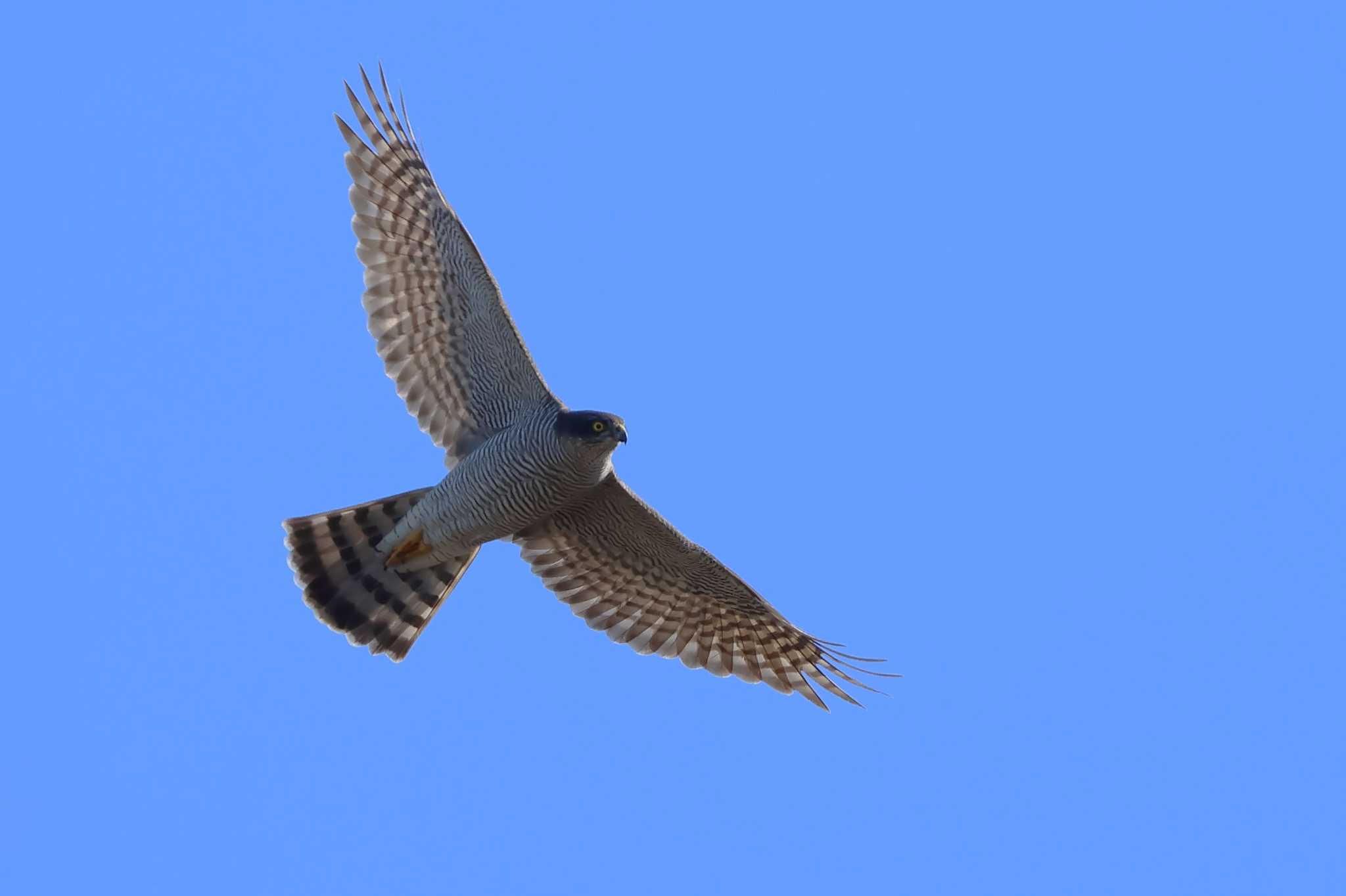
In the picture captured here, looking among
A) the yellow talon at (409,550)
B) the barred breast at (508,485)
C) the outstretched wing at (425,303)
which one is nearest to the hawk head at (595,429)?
the barred breast at (508,485)

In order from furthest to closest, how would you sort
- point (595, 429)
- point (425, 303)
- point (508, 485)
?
point (425, 303)
point (508, 485)
point (595, 429)

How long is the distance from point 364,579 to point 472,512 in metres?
1.33

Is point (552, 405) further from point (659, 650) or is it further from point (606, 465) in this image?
point (659, 650)

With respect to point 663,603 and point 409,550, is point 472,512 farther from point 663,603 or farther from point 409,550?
point 663,603

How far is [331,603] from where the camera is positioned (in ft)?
Answer: 50.8

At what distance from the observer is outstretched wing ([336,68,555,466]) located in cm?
1503

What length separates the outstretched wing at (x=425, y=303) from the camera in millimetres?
15031

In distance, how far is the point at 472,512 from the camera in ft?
48.5

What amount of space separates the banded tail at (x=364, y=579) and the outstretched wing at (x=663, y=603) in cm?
79

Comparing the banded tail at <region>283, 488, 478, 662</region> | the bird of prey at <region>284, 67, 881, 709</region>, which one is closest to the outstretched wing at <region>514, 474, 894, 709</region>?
the bird of prey at <region>284, 67, 881, 709</region>

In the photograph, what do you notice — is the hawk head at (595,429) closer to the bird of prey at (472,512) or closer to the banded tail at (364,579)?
the bird of prey at (472,512)

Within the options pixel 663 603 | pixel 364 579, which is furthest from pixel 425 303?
pixel 663 603

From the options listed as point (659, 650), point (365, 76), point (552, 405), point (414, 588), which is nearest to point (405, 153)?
point (365, 76)

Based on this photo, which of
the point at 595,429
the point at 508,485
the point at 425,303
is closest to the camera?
the point at 595,429
